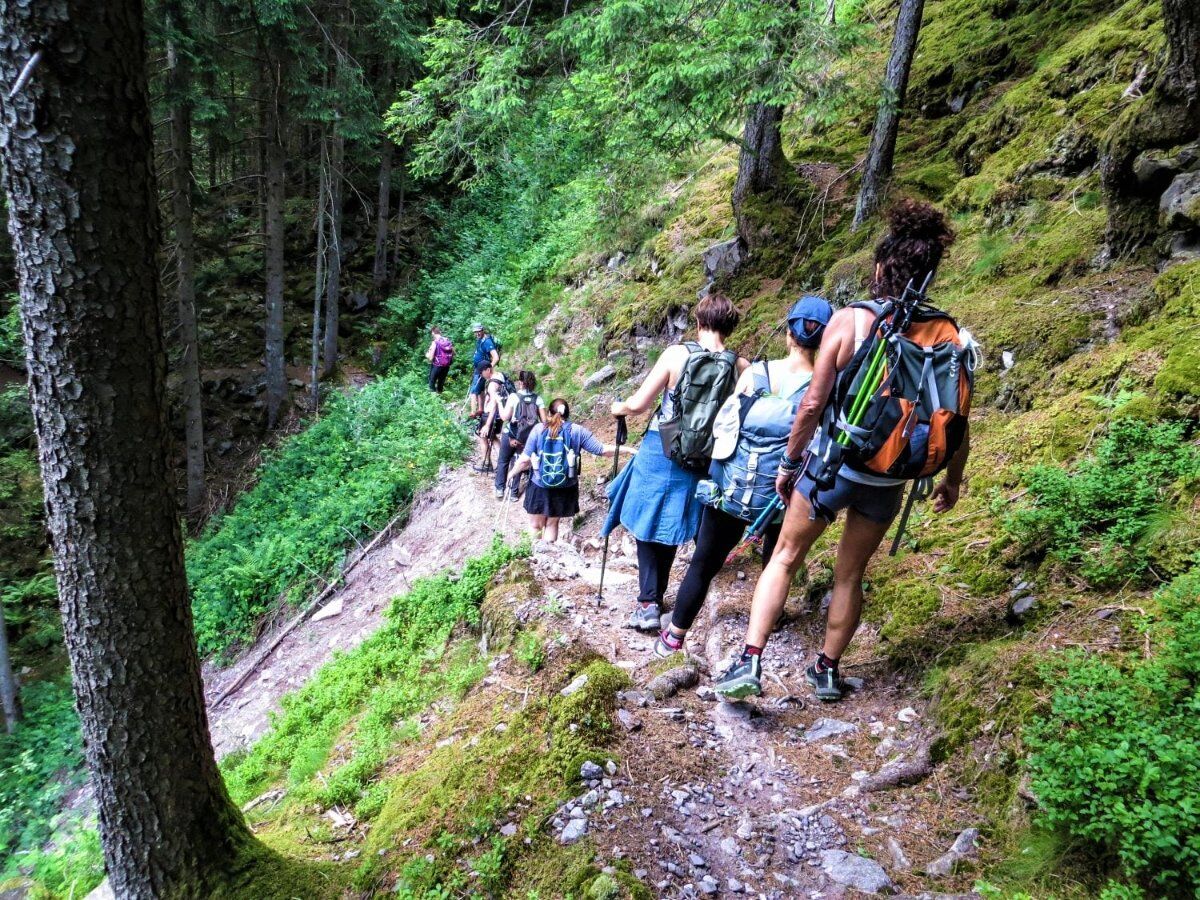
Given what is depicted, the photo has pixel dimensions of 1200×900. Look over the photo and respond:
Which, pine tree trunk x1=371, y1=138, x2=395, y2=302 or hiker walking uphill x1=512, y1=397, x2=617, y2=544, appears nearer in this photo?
hiker walking uphill x1=512, y1=397, x2=617, y2=544

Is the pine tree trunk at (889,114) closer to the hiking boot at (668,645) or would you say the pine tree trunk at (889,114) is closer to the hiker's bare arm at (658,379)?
the hiker's bare arm at (658,379)

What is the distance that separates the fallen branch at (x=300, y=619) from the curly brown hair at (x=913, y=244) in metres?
8.59

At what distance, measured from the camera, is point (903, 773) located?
9.82 ft

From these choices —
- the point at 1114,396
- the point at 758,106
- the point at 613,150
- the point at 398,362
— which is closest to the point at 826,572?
Answer: the point at 1114,396

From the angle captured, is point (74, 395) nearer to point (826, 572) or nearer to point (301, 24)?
point (826, 572)

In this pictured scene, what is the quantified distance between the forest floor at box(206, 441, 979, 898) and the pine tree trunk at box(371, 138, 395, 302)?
60.9 ft

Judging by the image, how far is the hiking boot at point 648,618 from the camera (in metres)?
4.69

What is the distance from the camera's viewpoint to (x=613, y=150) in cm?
780

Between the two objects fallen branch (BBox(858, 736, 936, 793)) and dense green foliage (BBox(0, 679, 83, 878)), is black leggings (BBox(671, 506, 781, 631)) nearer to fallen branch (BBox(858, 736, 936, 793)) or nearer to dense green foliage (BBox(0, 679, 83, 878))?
fallen branch (BBox(858, 736, 936, 793))

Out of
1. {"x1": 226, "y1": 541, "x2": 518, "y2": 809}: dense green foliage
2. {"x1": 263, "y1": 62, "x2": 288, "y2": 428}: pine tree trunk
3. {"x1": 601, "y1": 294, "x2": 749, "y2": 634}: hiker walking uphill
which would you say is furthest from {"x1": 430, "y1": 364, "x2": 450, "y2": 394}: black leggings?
{"x1": 601, "y1": 294, "x2": 749, "y2": 634}: hiker walking uphill

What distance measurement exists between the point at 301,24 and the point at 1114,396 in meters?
15.4

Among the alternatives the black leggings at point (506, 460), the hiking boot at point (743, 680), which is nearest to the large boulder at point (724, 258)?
the black leggings at point (506, 460)

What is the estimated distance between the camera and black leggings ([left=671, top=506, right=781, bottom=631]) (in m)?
3.88

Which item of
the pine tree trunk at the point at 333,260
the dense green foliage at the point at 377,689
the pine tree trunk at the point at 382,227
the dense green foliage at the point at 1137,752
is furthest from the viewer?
the pine tree trunk at the point at 382,227
